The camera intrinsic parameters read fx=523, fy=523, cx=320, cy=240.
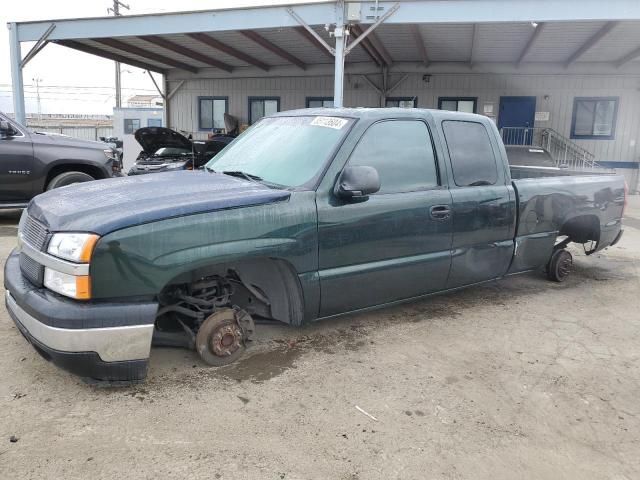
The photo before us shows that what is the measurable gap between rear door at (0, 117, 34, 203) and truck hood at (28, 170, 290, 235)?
482cm

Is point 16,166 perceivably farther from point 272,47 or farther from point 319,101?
point 319,101

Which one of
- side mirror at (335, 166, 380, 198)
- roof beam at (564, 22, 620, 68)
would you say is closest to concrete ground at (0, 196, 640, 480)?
side mirror at (335, 166, 380, 198)

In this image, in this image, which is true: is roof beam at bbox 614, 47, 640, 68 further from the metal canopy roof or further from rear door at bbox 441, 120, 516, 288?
rear door at bbox 441, 120, 516, 288

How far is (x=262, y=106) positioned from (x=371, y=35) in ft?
24.5

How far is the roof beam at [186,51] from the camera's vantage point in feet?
52.0

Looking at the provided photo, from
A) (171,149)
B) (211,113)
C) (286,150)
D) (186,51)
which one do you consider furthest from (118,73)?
(286,150)

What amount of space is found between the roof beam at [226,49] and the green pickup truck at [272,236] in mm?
11800

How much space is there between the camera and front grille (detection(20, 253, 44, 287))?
3016 mm

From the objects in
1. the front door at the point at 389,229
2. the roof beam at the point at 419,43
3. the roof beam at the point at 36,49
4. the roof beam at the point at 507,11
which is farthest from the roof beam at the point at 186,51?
the front door at the point at 389,229

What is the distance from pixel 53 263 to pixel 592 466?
301 centimetres

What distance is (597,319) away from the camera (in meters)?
4.81

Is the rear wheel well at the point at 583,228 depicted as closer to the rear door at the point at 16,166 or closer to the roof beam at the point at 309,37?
the rear door at the point at 16,166

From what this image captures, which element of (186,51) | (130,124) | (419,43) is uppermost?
(419,43)

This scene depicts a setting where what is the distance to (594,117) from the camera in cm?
1766
